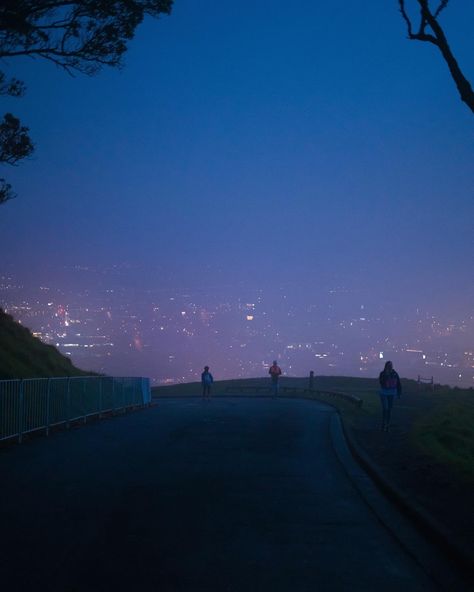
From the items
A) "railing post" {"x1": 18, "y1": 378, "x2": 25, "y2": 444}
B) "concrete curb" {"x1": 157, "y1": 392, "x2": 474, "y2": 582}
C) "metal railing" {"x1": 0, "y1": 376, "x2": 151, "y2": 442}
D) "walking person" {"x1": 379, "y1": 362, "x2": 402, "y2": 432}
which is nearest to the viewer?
"concrete curb" {"x1": 157, "y1": 392, "x2": 474, "y2": 582}

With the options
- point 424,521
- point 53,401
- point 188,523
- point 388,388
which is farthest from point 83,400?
point 424,521

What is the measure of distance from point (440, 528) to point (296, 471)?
5.02 metres

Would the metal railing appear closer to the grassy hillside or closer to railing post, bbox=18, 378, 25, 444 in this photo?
railing post, bbox=18, 378, 25, 444

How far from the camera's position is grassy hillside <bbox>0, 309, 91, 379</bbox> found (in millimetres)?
25359

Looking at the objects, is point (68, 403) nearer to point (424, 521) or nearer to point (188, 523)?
point (188, 523)

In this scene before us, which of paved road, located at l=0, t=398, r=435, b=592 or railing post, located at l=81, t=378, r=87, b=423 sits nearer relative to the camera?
paved road, located at l=0, t=398, r=435, b=592

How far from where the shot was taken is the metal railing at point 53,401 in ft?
55.6

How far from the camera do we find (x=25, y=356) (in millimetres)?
27844

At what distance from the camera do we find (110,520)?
9.30m

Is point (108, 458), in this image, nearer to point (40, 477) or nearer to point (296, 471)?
point (40, 477)

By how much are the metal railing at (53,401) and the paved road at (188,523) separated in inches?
29.6

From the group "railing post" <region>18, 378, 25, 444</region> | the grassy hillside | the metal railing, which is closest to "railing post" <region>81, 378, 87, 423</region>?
the metal railing

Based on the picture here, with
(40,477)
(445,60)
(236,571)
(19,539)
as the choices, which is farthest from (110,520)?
(445,60)

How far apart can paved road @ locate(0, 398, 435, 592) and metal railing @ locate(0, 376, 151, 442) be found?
2.47 feet
